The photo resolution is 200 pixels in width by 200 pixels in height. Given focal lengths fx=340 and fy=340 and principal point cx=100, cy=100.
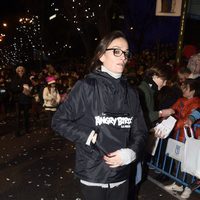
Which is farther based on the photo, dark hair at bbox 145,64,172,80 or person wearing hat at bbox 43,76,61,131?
person wearing hat at bbox 43,76,61,131

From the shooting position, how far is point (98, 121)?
2.61 metres

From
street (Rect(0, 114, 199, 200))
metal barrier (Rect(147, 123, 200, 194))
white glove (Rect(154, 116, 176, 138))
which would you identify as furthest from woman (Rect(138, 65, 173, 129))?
street (Rect(0, 114, 199, 200))

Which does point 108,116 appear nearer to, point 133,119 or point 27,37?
point 133,119

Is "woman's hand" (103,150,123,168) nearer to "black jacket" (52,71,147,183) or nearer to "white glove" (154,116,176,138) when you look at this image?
"black jacket" (52,71,147,183)

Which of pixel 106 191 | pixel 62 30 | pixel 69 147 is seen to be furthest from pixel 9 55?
pixel 106 191

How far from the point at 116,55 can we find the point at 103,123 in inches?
21.7

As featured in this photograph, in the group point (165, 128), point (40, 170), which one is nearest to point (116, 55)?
point (165, 128)

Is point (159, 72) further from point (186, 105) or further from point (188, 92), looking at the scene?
point (186, 105)

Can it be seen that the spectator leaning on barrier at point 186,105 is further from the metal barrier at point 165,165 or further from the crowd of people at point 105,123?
the crowd of people at point 105,123

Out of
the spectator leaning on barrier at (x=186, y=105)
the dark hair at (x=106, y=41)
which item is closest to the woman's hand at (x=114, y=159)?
the dark hair at (x=106, y=41)

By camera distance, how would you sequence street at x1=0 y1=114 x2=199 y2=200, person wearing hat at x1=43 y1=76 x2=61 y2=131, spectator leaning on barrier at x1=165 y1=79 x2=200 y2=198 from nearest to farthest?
1. spectator leaning on barrier at x1=165 y1=79 x2=200 y2=198
2. street at x1=0 y1=114 x2=199 y2=200
3. person wearing hat at x1=43 y1=76 x2=61 y2=131

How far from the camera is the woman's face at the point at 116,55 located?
8.85 feet

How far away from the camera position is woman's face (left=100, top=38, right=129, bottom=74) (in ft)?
8.85

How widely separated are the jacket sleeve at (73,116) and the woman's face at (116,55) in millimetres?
276
